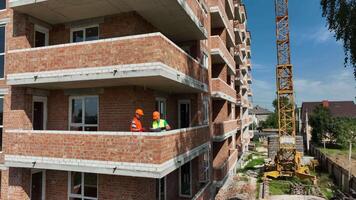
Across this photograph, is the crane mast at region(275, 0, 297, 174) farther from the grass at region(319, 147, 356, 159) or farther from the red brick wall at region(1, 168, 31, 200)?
the red brick wall at region(1, 168, 31, 200)

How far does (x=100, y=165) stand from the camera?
916cm

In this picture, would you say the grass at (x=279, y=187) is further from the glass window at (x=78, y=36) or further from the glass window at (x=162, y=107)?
the glass window at (x=78, y=36)

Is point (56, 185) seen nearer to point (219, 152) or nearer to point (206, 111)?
point (206, 111)

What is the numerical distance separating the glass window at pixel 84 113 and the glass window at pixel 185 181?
6.39m

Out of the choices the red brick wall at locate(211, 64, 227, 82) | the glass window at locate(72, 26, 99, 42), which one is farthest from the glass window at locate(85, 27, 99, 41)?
the red brick wall at locate(211, 64, 227, 82)

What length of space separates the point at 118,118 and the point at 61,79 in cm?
251

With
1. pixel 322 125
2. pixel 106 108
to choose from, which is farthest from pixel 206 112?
pixel 322 125

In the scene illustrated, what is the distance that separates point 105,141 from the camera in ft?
29.8

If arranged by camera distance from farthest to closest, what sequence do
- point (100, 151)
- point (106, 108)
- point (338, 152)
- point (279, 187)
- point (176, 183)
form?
point (338, 152), point (279, 187), point (176, 183), point (106, 108), point (100, 151)

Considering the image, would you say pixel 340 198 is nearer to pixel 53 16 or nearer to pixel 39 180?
pixel 39 180

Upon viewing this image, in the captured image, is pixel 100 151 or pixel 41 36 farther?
pixel 41 36

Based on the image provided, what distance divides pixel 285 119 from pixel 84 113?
27.4m

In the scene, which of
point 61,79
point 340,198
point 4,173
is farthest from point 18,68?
point 340,198

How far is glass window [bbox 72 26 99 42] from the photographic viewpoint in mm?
11672
